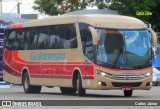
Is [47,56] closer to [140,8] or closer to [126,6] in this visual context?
[140,8]

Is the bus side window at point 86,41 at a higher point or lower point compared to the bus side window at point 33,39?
higher

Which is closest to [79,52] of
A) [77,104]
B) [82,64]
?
[82,64]

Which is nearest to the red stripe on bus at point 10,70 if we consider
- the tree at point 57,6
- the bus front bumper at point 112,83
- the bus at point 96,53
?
the bus at point 96,53

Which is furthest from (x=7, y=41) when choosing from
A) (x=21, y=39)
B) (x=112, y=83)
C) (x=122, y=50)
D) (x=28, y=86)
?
(x=112, y=83)

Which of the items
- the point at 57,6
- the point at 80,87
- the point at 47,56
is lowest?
the point at 80,87

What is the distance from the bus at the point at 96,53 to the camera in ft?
98.7

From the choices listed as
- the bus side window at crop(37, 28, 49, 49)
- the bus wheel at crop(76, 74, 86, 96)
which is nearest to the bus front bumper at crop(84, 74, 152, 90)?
the bus wheel at crop(76, 74, 86, 96)

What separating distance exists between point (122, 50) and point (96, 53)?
3.21 ft

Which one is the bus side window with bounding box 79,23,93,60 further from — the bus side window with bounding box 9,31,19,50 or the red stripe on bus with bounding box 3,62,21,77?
the bus side window with bounding box 9,31,19,50

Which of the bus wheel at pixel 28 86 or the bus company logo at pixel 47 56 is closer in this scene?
the bus company logo at pixel 47 56

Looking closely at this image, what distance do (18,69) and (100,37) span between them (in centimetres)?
752

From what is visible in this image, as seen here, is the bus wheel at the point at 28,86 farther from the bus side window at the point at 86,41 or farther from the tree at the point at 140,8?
the tree at the point at 140,8

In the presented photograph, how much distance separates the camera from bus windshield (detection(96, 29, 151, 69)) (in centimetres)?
3019

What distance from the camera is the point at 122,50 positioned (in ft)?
99.5
